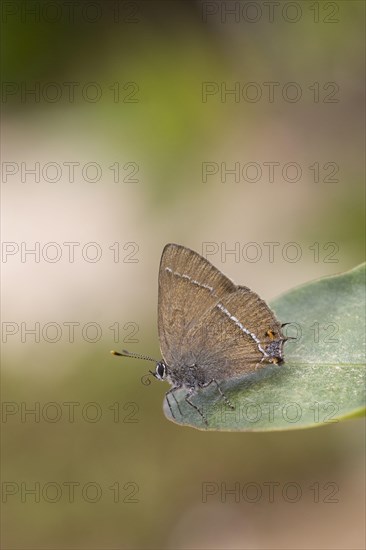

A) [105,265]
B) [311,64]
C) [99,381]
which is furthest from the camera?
[105,265]

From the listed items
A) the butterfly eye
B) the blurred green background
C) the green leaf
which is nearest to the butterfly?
the butterfly eye

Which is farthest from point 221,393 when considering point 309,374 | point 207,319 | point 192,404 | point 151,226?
point 151,226

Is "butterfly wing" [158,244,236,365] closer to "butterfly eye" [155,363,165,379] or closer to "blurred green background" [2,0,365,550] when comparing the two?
"butterfly eye" [155,363,165,379]

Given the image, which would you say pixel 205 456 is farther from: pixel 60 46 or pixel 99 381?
pixel 60 46

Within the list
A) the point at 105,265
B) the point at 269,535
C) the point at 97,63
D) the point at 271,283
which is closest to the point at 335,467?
the point at 269,535

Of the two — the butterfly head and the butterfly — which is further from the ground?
the butterfly

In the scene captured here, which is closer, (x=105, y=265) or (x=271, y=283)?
(x=271, y=283)

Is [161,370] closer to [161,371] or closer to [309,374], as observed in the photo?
[161,371]
